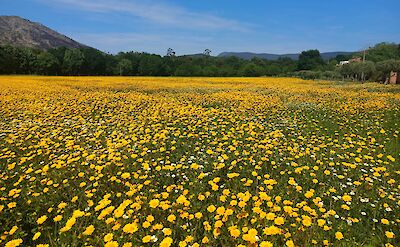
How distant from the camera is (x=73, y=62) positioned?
58.5 meters

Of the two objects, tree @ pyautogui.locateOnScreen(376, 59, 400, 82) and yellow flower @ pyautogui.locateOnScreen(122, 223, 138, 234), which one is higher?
tree @ pyautogui.locateOnScreen(376, 59, 400, 82)

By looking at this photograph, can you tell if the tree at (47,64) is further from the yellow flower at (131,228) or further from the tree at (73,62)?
the yellow flower at (131,228)

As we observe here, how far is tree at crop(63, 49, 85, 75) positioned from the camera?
58.3 meters

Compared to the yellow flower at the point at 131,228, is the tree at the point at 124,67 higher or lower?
higher

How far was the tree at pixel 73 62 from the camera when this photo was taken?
58.3 meters

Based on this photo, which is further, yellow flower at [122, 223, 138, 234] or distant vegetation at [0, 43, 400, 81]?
distant vegetation at [0, 43, 400, 81]

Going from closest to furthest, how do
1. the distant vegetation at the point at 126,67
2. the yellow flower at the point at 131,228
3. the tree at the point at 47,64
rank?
the yellow flower at the point at 131,228 → the distant vegetation at the point at 126,67 → the tree at the point at 47,64

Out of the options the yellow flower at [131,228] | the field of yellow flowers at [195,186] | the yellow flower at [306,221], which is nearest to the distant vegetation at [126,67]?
the field of yellow flowers at [195,186]

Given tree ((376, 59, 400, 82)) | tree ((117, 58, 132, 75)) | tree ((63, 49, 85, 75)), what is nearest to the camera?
tree ((376, 59, 400, 82))

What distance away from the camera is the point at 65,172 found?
15.2 ft

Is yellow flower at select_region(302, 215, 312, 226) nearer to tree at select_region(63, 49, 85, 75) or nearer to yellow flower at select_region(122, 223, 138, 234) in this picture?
yellow flower at select_region(122, 223, 138, 234)

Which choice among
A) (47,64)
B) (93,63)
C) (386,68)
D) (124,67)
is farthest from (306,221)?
(124,67)

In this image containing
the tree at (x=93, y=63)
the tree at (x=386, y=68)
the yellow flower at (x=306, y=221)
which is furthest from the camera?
the tree at (x=93, y=63)

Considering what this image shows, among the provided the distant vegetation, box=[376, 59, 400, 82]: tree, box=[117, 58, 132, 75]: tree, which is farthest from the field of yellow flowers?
box=[117, 58, 132, 75]: tree
